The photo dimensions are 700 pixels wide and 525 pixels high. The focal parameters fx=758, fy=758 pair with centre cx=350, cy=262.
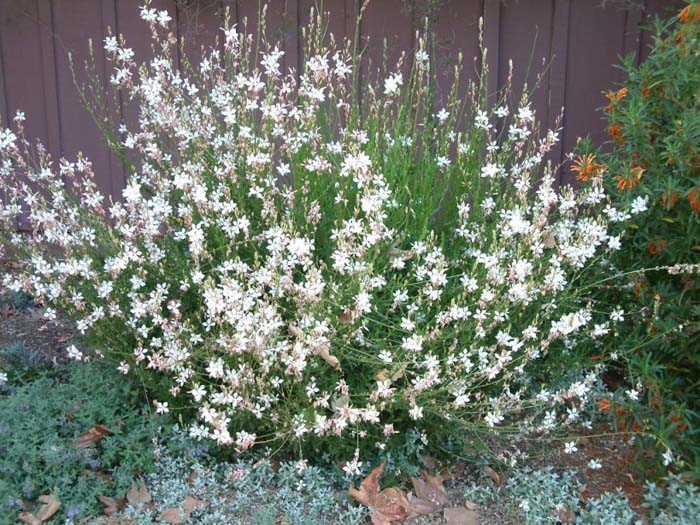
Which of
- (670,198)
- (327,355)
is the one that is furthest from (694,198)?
(327,355)

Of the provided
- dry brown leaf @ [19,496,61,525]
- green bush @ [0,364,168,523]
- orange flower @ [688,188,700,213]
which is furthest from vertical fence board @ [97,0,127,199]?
orange flower @ [688,188,700,213]

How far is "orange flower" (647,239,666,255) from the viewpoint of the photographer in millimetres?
2750

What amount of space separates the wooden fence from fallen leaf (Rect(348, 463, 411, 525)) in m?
2.73

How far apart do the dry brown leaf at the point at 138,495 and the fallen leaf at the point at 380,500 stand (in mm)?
721

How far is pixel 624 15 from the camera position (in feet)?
14.5

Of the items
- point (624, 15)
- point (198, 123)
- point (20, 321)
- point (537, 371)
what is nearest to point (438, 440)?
point (537, 371)

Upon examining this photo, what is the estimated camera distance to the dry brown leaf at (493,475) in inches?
111

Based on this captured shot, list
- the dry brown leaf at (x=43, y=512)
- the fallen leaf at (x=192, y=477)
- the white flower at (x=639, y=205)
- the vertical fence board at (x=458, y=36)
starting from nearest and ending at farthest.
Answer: the dry brown leaf at (x=43, y=512) < the white flower at (x=639, y=205) < the fallen leaf at (x=192, y=477) < the vertical fence board at (x=458, y=36)

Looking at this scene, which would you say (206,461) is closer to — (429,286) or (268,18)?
(429,286)

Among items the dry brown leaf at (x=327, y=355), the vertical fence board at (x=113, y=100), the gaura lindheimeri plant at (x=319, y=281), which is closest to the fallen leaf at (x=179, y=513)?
the gaura lindheimeri plant at (x=319, y=281)

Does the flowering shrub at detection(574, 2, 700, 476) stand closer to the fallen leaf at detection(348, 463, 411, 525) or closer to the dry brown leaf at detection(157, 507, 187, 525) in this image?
the fallen leaf at detection(348, 463, 411, 525)

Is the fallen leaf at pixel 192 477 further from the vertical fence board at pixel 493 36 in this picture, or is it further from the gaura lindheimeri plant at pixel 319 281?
the vertical fence board at pixel 493 36

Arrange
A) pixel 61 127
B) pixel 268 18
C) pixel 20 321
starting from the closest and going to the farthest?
pixel 20 321 → pixel 268 18 → pixel 61 127

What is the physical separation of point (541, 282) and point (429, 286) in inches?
21.0
